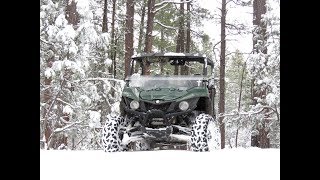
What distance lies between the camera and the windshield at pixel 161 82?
349 inches

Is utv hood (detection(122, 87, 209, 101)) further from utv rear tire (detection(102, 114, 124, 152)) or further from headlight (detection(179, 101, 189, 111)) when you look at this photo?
utv rear tire (detection(102, 114, 124, 152))

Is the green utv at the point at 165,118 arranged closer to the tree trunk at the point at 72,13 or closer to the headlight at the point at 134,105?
the headlight at the point at 134,105

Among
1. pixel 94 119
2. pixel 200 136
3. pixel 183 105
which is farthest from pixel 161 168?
pixel 94 119

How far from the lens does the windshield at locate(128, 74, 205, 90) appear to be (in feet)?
29.1

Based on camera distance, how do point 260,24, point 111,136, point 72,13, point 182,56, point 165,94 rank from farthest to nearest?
1. point 260,24
2. point 72,13
3. point 182,56
4. point 165,94
5. point 111,136

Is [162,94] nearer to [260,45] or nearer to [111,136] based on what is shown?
[111,136]

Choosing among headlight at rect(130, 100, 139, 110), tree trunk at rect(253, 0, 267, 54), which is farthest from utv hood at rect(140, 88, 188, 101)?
tree trunk at rect(253, 0, 267, 54)

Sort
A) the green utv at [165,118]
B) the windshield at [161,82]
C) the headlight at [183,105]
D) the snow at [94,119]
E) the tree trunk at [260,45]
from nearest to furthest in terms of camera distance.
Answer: the green utv at [165,118], the headlight at [183,105], the windshield at [161,82], the snow at [94,119], the tree trunk at [260,45]

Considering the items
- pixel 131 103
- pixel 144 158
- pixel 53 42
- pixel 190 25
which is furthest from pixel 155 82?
pixel 190 25

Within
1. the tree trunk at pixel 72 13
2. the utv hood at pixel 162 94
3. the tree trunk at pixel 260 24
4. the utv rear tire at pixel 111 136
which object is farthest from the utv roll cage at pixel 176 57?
the tree trunk at pixel 260 24

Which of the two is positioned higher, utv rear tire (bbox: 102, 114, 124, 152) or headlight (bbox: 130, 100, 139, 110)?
headlight (bbox: 130, 100, 139, 110)

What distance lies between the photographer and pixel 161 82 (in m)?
8.98
